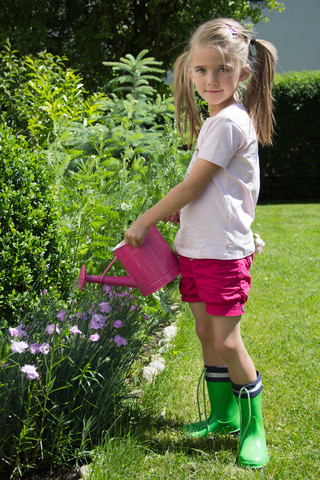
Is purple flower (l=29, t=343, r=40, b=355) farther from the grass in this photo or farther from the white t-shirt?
the white t-shirt

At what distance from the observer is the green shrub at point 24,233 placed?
6.42ft

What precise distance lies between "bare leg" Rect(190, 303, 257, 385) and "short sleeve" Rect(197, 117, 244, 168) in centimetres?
57

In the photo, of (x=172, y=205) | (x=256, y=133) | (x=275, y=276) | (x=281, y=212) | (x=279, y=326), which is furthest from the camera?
(x=281, y=212)

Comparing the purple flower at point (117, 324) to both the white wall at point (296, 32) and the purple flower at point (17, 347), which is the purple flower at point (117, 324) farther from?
the white wall at point (296, 32)

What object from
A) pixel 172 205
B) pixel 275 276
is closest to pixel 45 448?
pixel 172 205

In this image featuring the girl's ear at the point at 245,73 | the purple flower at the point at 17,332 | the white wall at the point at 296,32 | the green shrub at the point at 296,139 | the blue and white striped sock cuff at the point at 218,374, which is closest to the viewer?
the purple flower at the point at 17,332

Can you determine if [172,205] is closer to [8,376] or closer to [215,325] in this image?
[215,325]

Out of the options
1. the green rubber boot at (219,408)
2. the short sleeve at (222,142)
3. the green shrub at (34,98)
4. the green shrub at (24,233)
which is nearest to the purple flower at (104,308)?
the green shrub at (24,233)

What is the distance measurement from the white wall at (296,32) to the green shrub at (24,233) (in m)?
15.2

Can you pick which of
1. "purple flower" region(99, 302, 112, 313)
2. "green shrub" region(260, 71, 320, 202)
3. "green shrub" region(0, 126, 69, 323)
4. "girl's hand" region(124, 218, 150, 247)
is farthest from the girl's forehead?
"green shrub" region(260, 71, 320, 202)

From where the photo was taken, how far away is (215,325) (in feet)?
6.12

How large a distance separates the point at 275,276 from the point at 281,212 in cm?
423

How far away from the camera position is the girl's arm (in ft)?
5.86

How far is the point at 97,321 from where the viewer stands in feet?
6.24
